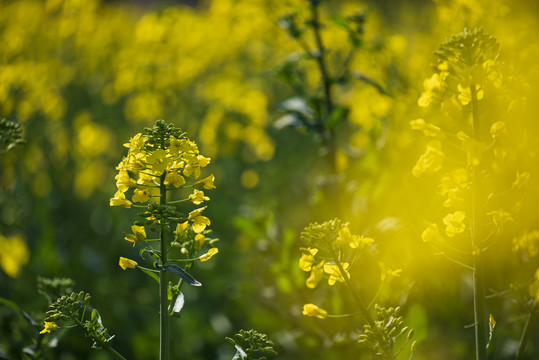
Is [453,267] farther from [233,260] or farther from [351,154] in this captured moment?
[233,260]

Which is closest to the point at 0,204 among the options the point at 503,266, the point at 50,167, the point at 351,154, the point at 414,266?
the point at 50,167

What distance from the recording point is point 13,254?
2.98 meters

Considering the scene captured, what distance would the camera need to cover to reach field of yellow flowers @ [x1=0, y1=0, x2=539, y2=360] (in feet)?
4.18

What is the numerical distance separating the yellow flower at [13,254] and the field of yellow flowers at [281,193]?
0.01 meters

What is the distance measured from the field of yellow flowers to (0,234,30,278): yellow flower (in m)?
0.01

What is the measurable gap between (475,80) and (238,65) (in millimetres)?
4940

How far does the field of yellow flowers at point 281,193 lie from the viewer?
4.18 ft

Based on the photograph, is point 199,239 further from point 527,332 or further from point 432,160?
point 527,332

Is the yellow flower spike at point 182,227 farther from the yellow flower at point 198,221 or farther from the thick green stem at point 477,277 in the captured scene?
the thick green stem at point 477,277

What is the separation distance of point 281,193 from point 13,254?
2.67 meters

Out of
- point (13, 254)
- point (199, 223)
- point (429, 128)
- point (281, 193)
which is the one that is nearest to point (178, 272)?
point (199, 223)

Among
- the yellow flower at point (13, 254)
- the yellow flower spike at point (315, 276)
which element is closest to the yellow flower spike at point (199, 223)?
the yellow flower spike at point (315, 276)

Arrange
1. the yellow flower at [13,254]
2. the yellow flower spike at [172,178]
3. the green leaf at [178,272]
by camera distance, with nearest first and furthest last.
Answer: the green leaf at [178,272]
the yellow flower spike at [172,178]
the yellow flower at [13,254]

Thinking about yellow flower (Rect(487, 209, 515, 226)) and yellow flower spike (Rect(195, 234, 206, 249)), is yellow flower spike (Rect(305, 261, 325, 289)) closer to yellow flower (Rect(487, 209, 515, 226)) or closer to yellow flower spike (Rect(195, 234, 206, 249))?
yellow flower spike (Rect(195, 234, 206, 249))
